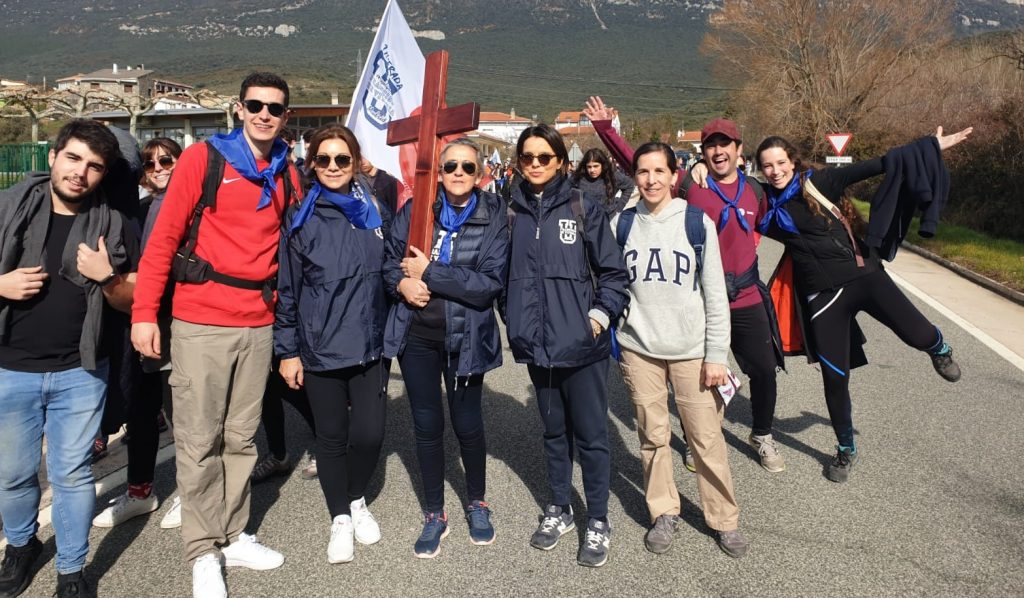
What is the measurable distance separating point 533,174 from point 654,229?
A: 62 centimetres

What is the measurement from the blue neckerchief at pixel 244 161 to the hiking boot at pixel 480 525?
68.4 inches

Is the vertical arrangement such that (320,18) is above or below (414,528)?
above

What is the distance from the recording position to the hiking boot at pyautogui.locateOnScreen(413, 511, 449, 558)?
10.3 feet

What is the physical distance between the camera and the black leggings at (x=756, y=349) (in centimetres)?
375

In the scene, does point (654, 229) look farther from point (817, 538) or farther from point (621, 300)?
point (817, 538)

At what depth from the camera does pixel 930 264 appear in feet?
41.8

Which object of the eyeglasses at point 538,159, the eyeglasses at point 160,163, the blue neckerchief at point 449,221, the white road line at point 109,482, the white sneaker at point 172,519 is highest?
the eyeglasses at point 538,159

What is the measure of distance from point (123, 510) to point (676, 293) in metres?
2.97

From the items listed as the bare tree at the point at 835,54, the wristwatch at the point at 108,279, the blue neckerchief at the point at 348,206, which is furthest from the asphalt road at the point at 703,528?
the bare tree at the point at 835,54

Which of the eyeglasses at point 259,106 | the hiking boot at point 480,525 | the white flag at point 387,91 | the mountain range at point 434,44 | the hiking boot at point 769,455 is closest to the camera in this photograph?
the eyeglasses at point 259,106

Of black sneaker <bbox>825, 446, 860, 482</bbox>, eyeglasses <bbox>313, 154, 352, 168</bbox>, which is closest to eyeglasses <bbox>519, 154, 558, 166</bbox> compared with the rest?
eyeglasses <bbox>313, 154, 352, 168</bbox>

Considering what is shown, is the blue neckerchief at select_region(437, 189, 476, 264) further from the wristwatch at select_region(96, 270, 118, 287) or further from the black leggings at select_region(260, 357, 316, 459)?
the black leggings at select_region(260, 357, 316, 459)

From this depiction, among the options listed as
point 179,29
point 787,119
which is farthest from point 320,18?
point 787,119

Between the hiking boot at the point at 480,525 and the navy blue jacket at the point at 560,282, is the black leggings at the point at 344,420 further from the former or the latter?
the navy blue jacket at the point at 560,282
